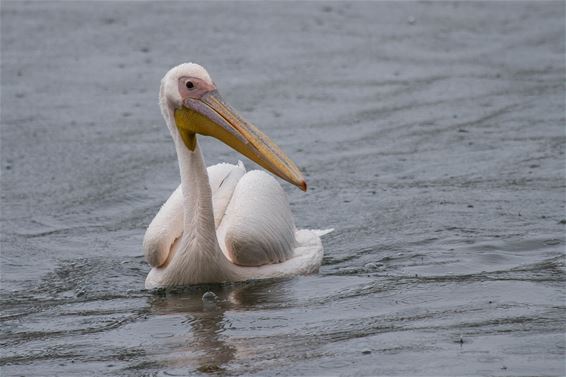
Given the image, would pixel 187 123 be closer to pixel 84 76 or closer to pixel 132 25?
pixel 84 76

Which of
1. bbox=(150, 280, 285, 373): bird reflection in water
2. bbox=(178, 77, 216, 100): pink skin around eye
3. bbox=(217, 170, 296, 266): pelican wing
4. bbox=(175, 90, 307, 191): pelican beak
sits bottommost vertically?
bbox=(150, 280, 285, 373): bird reflection in water

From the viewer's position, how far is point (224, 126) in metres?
6.27

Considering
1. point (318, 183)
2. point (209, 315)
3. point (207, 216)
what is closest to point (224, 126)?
point (207, 216)

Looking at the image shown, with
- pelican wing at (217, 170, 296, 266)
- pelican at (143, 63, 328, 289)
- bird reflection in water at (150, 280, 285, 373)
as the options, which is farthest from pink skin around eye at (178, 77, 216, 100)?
bird reflection in water at (150, 280, 285, 373)

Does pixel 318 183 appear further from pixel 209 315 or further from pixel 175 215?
pixel 209 315

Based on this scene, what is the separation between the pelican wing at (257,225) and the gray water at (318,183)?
0.19 m

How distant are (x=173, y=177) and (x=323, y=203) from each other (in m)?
1.33

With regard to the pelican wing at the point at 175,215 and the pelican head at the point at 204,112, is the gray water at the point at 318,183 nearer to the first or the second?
the pelican wing at the point at 175,215

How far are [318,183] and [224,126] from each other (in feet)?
7.87

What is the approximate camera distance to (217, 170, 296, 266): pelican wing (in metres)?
6.42

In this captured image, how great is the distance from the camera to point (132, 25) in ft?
43.7

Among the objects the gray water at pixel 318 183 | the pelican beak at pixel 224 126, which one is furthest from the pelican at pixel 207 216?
the gray water at pixel 318 183

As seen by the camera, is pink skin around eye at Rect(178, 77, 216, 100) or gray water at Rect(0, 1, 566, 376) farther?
pink skin around eye at Rect(178, 77, 216, 100)

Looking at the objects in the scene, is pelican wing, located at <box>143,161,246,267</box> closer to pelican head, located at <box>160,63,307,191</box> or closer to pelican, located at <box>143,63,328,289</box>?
pelican, located at <box>143,63,328,289</box>
